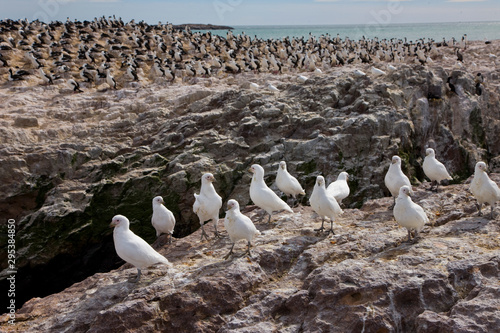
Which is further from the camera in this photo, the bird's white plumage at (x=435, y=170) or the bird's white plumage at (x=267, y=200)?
the bird's white plumage at (x=435, y=170)

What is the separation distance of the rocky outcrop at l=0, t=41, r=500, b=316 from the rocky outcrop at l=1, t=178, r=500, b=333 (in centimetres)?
537

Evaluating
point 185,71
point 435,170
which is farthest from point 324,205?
point 185,71

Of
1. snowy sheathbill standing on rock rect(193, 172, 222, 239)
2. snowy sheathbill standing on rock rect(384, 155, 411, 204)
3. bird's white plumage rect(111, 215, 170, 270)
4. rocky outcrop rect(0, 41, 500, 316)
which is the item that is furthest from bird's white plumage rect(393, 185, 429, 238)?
rocky outcrop rect(0, 41, 500, 316)

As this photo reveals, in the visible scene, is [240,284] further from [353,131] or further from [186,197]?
[353,131]

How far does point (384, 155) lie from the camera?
550 inches

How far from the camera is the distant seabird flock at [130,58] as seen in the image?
21.1 meters

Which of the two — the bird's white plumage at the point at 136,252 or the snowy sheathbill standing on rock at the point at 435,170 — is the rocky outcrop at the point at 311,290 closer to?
the bird's white plumage at the point at 136,252

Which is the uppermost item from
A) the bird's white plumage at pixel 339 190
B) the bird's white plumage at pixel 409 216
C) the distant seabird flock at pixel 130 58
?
the distant seabird flock at pixel 130 58

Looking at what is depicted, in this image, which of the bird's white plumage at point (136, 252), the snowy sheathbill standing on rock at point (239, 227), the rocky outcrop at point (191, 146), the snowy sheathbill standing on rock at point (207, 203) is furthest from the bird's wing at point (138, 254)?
the rocky outcrop at point (191, 146)

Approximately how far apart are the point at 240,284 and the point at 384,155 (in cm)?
854

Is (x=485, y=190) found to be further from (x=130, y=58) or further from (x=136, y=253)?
(x=130, y=58)

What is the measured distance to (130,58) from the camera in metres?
25.5

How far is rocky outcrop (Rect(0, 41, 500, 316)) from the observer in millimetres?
13453

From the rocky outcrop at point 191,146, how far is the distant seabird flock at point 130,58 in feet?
6.22
